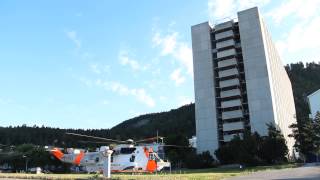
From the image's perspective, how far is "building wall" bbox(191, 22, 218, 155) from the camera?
108750mm

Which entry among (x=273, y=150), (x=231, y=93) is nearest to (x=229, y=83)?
(x=231, y=93)

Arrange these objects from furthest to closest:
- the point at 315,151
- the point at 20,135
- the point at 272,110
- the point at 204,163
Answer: the point at 20,135, the point at 272,110, the point at 204,163, the point at 315,151

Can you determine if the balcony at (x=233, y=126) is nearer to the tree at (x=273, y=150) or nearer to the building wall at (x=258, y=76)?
the building wall at (x=258, y=76)

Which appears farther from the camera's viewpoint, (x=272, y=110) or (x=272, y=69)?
(x=272, y=69)

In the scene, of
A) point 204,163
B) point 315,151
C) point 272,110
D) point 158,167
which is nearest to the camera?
point 158,167

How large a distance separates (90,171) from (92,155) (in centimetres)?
264

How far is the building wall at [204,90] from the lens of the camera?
108750mm

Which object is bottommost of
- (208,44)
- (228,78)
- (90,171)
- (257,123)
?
(90,171)

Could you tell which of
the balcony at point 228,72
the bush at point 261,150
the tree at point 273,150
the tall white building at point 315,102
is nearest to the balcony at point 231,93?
the balcony at point 228,72

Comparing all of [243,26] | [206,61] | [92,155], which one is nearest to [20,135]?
[206,61]

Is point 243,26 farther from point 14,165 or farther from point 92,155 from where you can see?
point 14,165

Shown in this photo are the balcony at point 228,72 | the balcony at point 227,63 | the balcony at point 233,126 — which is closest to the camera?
the balcony at point 233,126

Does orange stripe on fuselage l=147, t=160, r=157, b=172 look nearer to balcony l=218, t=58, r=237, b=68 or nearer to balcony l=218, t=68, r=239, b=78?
balcony l=218, t=68, r=239, b=78

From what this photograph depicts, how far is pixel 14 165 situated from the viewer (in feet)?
382
